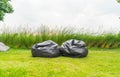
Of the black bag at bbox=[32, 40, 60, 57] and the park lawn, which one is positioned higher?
the black bag at bbox=[32, 40, 60, 57]

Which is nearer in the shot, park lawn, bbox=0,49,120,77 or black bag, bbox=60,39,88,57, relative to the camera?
park lawn, bbox=0,49,120,77

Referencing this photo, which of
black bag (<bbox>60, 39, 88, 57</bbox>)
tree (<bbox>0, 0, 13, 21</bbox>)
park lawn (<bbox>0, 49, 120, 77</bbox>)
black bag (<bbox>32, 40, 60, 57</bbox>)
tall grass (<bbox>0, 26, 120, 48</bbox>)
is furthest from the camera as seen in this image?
tree (<bbox>0, 0, 13, 21</bbox>)

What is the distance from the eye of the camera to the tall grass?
17359mm

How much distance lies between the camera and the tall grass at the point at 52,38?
57.0 feet

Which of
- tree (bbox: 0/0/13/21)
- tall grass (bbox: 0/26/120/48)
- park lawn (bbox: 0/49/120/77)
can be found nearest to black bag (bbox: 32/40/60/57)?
park lawn (bbox: 0/49/120/77)

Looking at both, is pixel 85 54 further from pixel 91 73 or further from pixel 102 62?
pixel 91 73

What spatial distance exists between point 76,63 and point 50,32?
6489 millimetres

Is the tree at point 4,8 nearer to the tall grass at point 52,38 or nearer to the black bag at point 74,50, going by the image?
the tall grass at point 52,38

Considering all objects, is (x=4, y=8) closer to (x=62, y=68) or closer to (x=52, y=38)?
(x=52, y=38)

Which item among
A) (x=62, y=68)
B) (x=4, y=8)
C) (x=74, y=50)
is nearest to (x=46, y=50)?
(x=74, y=50)

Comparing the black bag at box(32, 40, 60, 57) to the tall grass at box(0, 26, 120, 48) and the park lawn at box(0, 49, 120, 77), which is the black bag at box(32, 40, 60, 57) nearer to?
the park lawn at box(0, 49, 120, 77)

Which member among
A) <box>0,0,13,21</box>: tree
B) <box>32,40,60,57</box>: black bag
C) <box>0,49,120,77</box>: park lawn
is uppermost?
<box>0,0,13,21</box>: tree

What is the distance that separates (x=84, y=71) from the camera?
1017 cm

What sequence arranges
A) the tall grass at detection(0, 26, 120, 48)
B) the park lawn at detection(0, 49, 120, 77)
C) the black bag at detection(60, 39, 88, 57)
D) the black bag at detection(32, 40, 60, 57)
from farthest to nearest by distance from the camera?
the tall grass at detection(0, 26, 120, 48), the black bag at detection(60, 39, 88, 57), the black bag at detection(32, 40, 60, 57), the park lawn at detection(0, 49, 120, 77)
